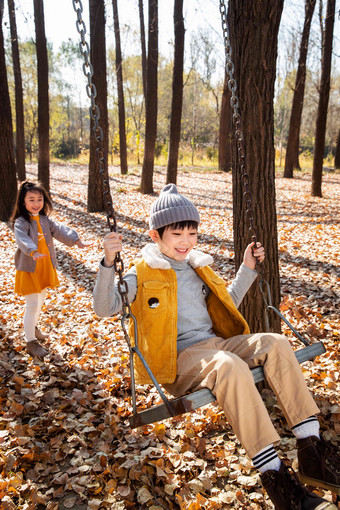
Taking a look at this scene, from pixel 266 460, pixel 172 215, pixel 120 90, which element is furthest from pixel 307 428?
pixel 120 90

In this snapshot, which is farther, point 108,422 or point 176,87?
point 176,87

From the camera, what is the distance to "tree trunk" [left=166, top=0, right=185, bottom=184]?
10.5 metres

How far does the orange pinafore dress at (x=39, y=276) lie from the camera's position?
13.0ft

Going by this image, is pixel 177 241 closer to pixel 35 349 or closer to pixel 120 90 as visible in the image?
pixel 35 349

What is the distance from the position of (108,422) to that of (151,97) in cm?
1096

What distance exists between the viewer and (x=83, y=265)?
6.98 metres

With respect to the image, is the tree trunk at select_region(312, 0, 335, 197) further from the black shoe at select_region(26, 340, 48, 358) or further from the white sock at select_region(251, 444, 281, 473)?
the white sock at select_region(251, 444, 281, 473)

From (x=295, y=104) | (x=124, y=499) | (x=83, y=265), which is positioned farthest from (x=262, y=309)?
(x=295, y=104)

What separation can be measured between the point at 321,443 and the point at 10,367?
294 cm

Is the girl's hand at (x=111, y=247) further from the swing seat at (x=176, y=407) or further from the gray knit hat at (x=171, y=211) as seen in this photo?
the swing seat at (x=176, y=407)

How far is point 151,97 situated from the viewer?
12.2m

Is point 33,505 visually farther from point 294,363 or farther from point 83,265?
point 83,265

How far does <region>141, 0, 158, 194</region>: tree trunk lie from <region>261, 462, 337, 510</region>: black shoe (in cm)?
1128

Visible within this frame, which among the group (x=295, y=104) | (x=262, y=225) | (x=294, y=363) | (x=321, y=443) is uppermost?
(x=295, y=104)
